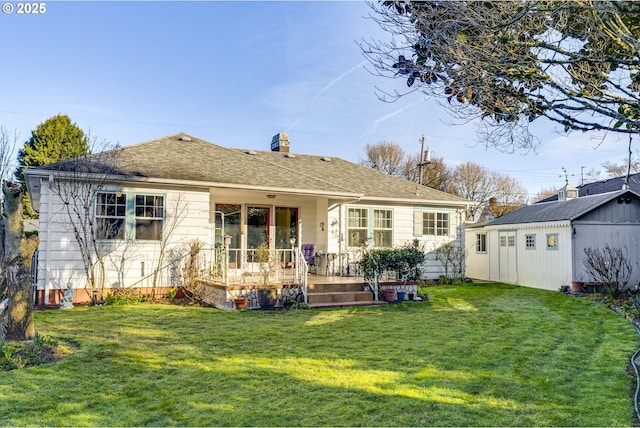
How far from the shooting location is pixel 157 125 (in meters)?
24.5

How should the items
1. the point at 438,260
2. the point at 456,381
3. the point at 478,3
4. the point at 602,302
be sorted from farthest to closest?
the point at 438,260
the point at 602,302
the point at 456,381
the point at 478,3

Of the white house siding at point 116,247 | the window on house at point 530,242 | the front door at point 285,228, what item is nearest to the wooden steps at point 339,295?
the front door at point 285,228

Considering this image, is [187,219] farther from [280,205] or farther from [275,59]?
[275,59]

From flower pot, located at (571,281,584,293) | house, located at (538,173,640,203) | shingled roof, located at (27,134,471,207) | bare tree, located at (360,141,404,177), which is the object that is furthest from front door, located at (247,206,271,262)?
bare tree, located at (360,141,404,177)

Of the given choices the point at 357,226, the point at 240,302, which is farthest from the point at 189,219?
the point at 357,226

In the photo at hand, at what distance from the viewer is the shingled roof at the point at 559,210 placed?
1405cm

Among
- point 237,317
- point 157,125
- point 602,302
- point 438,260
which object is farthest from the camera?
point 157,125

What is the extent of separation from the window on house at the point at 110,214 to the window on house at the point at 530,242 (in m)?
13.6

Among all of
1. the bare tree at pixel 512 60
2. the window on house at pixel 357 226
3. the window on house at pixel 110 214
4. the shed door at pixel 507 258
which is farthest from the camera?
the shed door at pixel 507 258

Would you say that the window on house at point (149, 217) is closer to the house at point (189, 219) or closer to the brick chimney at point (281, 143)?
the house at point (189, 219)

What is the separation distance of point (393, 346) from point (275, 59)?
11452mm

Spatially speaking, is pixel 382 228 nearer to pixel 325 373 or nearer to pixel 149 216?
pixel 149 216

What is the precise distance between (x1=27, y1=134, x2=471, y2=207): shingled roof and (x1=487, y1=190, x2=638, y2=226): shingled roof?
248 centimetres

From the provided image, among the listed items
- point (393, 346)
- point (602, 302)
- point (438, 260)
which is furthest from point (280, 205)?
point (602, 302)
